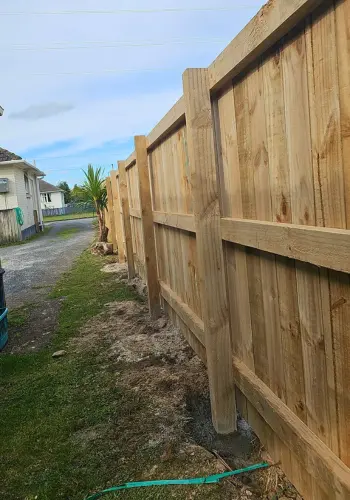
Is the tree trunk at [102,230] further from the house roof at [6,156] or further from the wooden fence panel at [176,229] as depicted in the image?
the wooden fence panel at [176,229]

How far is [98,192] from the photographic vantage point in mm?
14297

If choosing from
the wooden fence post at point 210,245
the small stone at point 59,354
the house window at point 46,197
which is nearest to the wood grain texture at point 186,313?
the wooden fence post at point 210,245

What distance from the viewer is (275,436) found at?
2158 mm

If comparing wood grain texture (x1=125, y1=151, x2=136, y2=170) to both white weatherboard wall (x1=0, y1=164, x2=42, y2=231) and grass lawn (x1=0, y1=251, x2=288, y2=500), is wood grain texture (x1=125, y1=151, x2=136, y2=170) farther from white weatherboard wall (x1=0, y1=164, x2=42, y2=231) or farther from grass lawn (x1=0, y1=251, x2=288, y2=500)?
white weatherboard wall (x1=0, y1=164, x2=42, y2=231)

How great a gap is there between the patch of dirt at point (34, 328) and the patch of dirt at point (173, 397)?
1.50 ft

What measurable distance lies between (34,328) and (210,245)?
3.71 meters

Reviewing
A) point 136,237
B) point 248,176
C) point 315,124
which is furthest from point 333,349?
point 136,237

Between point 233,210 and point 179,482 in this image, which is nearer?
point 179,482

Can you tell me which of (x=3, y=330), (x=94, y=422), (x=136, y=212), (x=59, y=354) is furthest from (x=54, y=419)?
(x=136, y=212)

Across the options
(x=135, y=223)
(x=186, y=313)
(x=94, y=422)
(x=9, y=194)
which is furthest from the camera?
(x=9, y=194)

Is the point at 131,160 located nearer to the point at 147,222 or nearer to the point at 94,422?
the point at 147,222

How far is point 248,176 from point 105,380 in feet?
7.52

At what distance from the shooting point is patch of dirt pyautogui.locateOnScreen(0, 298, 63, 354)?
4.82 m

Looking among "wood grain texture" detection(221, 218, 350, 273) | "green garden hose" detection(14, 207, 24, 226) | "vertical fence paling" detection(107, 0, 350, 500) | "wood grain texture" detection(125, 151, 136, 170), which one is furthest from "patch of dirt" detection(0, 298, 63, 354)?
"green garden hose" detection(14, 207, 24, 226)
